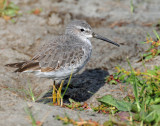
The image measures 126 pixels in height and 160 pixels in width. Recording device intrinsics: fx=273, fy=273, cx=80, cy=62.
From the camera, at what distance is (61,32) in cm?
750

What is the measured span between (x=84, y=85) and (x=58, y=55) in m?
1.10

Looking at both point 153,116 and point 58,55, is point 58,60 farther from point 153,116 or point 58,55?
point 153,116

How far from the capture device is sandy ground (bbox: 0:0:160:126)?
154 inches

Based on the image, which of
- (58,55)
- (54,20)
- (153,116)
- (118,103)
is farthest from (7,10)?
(153,116)

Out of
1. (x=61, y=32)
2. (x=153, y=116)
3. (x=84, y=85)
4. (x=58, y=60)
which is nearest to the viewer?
(x=153, y=116)

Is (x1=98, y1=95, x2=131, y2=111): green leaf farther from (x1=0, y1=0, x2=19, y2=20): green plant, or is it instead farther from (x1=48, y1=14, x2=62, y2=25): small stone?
(x1=0, y1=0, x2=19, y2=20): green plant

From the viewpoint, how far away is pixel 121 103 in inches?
163

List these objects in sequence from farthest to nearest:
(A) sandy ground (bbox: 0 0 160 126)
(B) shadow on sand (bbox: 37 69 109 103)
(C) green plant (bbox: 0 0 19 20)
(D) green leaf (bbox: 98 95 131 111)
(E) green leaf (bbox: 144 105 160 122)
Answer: (C) green plant (bbox: 0 0 19 20) < (B) shadow on sand (bbox: 37 69 109 103) < (D) green leaf (bbox: 98 95 131 111) < (A) sandy ground (bbox: 0 0 160 126) < (E) green leaf (bbox: 144 105 160 122)

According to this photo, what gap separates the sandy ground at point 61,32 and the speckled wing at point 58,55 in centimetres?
70

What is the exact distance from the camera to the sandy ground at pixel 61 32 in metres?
3.90

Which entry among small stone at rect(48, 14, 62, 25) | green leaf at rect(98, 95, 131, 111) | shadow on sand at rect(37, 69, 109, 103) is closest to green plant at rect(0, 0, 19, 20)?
small stone at rect(48, 14, 62, 25)

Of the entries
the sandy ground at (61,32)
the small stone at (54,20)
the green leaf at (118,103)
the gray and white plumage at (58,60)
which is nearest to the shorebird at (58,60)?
the gray and white plumage at (58,60)

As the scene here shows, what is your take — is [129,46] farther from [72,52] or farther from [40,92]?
[40,92]

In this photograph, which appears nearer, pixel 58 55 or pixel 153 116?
pixel 153 116
